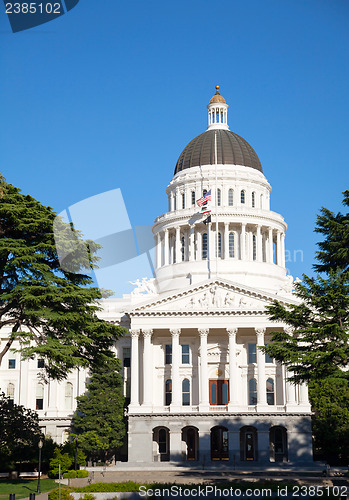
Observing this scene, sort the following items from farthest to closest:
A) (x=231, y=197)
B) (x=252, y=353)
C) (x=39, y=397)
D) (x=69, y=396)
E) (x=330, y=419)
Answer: (x=231, y=197)
(x=39, y=397)
(x=69, y=396)
(x=252, y=353)
(x=330, y=419)

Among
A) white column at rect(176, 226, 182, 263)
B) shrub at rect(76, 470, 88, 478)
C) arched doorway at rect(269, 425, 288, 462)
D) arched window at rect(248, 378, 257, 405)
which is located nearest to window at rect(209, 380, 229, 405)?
arched window at rect(248, 378, 257, 405)

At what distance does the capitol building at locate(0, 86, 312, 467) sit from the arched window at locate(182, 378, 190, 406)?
10cm

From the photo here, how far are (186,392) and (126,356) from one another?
334 inches

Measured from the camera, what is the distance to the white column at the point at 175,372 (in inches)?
2928

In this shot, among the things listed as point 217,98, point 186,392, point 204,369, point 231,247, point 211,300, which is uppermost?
point 217,98

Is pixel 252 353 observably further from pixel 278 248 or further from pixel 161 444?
pixel 278 248

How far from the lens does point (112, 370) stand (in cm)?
7325

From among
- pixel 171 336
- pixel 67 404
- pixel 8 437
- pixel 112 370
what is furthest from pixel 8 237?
pixel 67 404

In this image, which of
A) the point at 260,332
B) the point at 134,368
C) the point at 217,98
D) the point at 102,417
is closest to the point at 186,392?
the point at 134,368

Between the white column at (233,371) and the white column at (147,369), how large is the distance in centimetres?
768

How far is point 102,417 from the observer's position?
232 ft

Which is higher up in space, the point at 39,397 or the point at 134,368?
the point at 134,368

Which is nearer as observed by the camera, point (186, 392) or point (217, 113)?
point (186, 392)

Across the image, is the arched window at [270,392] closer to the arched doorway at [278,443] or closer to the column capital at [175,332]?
the arched doorway at [278,443]
